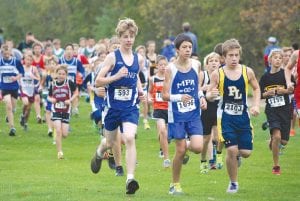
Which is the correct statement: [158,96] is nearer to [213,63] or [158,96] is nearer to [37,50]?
[213,63]

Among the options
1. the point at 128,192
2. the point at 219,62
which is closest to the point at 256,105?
the point at 128,192

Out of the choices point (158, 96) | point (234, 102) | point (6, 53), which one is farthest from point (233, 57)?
point (6, 53)

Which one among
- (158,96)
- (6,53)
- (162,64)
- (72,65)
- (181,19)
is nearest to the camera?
(158,96)

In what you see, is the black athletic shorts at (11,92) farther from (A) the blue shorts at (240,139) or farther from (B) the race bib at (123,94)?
(A) the blue shorts at (240,139)

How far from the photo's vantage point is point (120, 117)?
13391mm

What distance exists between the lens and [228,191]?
1345cm

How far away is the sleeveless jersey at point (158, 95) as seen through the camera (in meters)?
18.2

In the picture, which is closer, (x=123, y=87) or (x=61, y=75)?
(x=123, y=87)

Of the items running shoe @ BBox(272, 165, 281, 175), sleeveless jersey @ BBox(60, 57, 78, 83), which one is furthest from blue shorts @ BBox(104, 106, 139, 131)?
sleeveless jersey @ BBox(60, 57, 78, 83)

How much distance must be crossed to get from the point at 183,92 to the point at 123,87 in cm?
85

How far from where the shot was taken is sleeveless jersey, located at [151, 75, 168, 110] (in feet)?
59.6

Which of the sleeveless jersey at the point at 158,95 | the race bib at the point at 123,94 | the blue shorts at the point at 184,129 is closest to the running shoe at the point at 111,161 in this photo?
the sleeveless jersey at the point at 158,95

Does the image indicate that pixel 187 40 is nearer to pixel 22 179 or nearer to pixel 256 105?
pixel 256 105

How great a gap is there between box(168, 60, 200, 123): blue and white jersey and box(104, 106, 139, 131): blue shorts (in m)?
0.50
